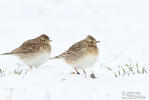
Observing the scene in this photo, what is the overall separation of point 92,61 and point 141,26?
8401 millimetres

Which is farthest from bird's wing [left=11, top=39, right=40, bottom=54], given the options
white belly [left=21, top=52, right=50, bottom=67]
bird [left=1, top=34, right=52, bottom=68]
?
white belly [left=21, top=52, right=50, bottom=67]

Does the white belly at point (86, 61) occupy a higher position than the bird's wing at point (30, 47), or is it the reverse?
the bird's wing at point (30, 47)

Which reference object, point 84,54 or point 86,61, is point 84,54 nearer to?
point 84,54

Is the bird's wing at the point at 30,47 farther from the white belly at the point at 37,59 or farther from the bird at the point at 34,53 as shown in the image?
the white belly at the point at 37,59

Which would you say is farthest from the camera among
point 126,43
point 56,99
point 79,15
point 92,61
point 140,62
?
point 79,15

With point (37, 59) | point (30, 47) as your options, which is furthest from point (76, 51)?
point (30, 47)

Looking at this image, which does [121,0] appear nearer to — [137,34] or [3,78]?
[137,34]

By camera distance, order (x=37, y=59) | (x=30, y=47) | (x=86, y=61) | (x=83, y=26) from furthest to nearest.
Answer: (x=83, y=26) → (x=30, y=47) → (x=37, y=59) → (x=86, y=61)

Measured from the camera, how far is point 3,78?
693 centimetres

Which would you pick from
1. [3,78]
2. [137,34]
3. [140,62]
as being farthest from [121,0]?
[3,78]

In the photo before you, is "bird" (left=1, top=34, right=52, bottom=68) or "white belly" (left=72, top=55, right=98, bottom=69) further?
"bird" (left=1, top=34, right=52, bottom=68)

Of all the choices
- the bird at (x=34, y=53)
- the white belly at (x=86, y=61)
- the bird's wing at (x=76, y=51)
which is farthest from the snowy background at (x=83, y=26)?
the white belly at (x=86, y=61)

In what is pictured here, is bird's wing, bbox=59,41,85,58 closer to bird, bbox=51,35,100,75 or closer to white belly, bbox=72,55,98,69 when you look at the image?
bird, bbox=51,35,100,75

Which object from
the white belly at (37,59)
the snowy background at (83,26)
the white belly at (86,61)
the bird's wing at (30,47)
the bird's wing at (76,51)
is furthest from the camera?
the snowy background at (83,26)
